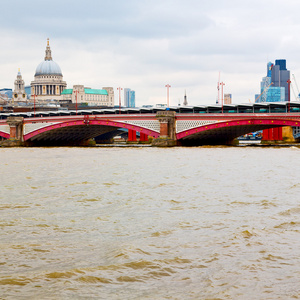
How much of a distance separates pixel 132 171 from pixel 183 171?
2613mm

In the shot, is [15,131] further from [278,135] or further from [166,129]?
[278,135]

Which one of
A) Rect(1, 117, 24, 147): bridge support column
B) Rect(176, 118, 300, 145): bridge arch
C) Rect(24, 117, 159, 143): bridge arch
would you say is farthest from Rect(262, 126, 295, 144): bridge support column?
Rect(1, 117, 24, 147): bridge support column

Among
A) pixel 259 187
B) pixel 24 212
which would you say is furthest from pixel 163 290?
pixel 259 187

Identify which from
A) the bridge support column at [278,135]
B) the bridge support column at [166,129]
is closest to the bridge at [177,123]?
the bridge support column at [166,129]

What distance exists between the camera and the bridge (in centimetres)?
6519

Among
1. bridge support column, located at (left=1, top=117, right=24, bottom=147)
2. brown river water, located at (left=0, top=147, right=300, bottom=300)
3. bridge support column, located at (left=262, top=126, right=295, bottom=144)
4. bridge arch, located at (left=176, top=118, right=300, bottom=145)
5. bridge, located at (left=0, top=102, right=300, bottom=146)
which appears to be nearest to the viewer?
brown river water, located at (left=0, top=147, right=300, bottom=300)

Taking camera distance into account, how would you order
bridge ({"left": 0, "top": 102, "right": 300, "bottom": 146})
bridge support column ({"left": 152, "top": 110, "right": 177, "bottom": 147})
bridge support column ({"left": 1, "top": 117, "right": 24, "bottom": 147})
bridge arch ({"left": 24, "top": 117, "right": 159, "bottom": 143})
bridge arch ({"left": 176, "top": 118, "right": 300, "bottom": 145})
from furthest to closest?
bridge support column ({"left": 1, "top": 117, "right": 24, "bottom": 147}), bridge arch ({"left": 24, "top": 117, "right": 159, "bottom": 143}), bridge support column ({"left": 152, "top": 110, "right": 177, "bottom": 147}), bridge ({"left": 0, "top": 102, "right": 300, "bottom": 146}), bridge arch ({"left": 176, "top": 118, "right": 300, "bottom": 145})

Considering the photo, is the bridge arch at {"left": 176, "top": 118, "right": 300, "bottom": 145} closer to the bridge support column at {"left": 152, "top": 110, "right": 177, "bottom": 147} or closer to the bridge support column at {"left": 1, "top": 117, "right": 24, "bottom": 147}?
the bridge support column at {"left": 152, "top": 110, "right": 177, "bottom": 147}

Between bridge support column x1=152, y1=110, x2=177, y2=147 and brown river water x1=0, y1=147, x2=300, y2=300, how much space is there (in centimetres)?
4907

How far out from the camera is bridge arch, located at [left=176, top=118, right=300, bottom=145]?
210 feet

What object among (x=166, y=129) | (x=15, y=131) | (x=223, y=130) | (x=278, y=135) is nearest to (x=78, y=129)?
(x=15, y=131)

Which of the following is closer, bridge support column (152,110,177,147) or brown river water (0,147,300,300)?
brown river water (0,147,300,300)

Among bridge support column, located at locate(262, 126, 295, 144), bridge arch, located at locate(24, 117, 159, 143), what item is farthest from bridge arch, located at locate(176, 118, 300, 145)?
bridge support column, located at locate(262, 126, 295, 144)

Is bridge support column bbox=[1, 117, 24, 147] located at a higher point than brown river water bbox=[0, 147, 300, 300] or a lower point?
higher
